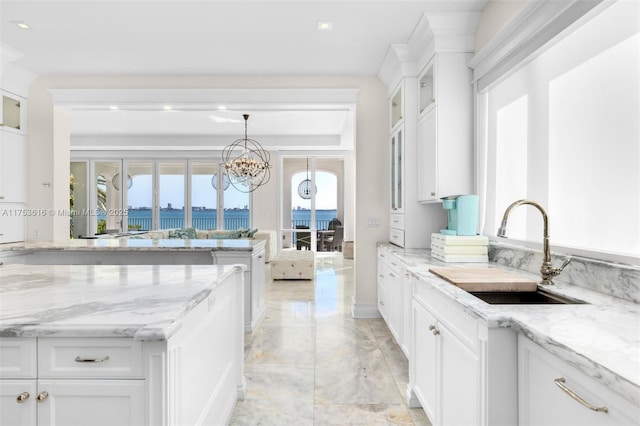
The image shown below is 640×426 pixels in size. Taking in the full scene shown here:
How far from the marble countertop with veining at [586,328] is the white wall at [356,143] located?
7.87ft

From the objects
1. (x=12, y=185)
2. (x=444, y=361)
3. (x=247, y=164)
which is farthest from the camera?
(x=247, y=164)

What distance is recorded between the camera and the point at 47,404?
1.06 meters

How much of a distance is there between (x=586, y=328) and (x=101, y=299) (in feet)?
5.34

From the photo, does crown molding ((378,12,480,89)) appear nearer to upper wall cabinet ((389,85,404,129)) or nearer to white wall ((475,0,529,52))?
white wall ((475,0,529,52))

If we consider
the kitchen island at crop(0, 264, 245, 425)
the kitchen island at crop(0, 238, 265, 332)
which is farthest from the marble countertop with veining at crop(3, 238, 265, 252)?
the kitchen island at crop(0, 264, 245, 425)

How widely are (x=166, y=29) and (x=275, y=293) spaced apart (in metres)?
3.55

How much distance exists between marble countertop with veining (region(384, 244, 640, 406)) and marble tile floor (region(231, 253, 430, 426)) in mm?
1082

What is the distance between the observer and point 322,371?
103 inches

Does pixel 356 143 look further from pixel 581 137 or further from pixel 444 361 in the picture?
pixel 444 361

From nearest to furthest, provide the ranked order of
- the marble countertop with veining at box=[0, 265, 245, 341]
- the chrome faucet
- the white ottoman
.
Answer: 1. the marble countertop with veining at box=[0, 265, 245, 341]
2. the chrome faucet
3. the white ottoman

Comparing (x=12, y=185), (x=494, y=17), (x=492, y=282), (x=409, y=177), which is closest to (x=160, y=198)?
(x=12, y=185)

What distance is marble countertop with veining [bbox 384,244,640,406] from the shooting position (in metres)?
0.75

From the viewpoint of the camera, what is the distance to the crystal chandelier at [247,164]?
6660 millimetres

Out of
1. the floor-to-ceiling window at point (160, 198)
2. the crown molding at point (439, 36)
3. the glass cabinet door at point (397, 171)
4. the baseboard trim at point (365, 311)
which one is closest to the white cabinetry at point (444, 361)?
the glass cabinet door at point (397, 171)
